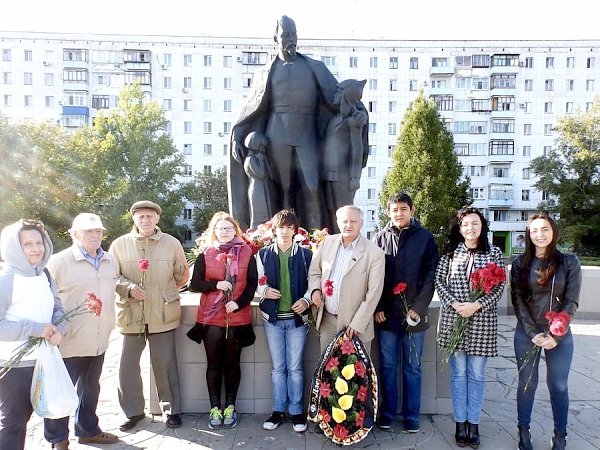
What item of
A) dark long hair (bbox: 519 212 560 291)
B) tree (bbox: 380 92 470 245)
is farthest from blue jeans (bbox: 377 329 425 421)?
tree (bbox: 380 92 470 245)

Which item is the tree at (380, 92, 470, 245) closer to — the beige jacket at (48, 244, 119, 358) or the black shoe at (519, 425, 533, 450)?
the black shoe at (519, 425, 533, 450)

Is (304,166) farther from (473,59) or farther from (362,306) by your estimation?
(473,59)

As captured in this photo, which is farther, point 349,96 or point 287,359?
point 349,96

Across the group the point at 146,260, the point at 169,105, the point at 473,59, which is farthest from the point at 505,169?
the point at 146,260

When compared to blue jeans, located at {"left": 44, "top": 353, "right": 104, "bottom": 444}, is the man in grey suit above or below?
above

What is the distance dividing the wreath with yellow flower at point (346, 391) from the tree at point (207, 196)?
29555 mm

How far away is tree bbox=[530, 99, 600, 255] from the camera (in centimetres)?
2706

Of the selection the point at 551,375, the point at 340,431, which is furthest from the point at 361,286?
the point at 551,375

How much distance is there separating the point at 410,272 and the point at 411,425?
1171 mm

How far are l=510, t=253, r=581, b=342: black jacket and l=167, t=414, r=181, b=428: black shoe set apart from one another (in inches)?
103

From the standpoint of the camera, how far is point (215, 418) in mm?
3475

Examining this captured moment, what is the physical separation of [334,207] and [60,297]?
3025 millimetres

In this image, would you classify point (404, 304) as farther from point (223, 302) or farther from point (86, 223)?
point (86, 223)

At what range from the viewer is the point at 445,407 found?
3.81 metres
